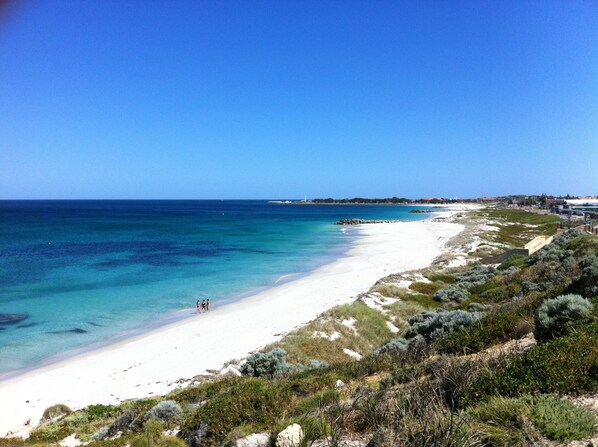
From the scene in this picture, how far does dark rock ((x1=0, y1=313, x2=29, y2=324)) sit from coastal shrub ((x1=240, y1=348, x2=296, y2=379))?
17717mm

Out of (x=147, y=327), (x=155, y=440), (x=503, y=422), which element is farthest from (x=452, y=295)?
(x=155, y=440)

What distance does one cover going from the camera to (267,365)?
41.8ft

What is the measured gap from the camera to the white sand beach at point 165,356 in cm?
1309

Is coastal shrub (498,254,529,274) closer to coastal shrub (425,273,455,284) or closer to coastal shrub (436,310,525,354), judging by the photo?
coastal shrub (425,273,455,284)

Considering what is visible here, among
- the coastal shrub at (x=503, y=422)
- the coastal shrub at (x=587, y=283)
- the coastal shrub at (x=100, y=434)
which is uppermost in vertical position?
the coastal shrub at (x=587, y=283)

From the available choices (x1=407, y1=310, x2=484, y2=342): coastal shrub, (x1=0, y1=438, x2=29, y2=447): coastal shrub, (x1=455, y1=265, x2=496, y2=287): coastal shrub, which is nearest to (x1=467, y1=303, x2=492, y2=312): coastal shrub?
(x1=407, y1=310, x2=484, y2=342): coastal shrub

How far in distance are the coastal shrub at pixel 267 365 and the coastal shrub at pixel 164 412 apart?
438 centimetres

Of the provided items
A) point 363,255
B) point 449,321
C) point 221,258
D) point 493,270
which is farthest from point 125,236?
point 449,321

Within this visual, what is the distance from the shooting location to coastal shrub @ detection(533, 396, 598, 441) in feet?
13.6

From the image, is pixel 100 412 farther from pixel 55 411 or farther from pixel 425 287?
pixel 425 287

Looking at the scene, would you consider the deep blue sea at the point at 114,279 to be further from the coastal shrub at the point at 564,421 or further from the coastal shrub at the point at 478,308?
the coastal shrub at the point at 564,421

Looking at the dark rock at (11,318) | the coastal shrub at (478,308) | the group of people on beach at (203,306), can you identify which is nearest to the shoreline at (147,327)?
the group of people on beach at (203,306)

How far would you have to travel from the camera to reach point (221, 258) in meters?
45.4

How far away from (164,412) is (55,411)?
20.9ft
